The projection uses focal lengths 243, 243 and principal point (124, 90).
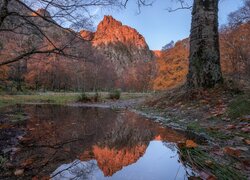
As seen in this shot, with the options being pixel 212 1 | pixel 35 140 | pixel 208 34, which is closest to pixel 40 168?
pixel 35 140

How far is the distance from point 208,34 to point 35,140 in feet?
17.0

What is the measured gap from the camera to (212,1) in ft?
22.2

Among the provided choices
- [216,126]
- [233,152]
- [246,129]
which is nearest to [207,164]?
A: [233,152]

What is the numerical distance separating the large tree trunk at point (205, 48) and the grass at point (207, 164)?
13.5 ft

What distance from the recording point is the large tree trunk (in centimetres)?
652

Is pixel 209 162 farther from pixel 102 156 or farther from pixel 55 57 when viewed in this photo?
pixel 55 57

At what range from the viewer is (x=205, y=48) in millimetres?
6570

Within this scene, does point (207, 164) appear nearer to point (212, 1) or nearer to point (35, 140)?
point (35, 140)

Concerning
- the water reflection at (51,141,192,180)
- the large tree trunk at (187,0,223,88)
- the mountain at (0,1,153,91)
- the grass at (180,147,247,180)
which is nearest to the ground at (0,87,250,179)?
the grass at (180,147,247,180)

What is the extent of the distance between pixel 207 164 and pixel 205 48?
16.3 ft

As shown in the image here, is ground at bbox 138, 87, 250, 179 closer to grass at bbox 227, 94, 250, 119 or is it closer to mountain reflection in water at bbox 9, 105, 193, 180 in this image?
grass at bbox 227, 94, 250, 119

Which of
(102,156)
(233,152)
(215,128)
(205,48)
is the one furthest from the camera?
(205,48)

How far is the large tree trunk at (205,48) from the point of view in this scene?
6.52 m

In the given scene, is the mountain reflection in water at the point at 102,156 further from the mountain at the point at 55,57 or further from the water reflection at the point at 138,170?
the mountain at the point at 55,57
